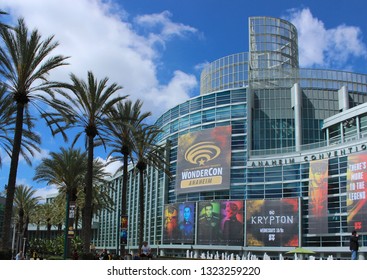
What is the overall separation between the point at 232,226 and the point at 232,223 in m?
0.43

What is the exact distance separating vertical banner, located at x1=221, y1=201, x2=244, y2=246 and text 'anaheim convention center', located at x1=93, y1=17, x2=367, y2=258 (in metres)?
0.15

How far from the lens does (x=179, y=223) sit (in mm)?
73500

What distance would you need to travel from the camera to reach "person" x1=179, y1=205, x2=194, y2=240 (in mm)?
71500

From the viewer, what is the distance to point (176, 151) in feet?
258

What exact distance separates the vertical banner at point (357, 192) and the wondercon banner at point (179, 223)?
2530 cm

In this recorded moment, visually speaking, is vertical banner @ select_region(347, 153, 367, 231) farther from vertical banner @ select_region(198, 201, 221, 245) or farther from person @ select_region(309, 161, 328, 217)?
vertical banner @ select_region(198, 201, 221, 245)

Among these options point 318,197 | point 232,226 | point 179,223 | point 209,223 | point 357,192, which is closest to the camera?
point 357,192

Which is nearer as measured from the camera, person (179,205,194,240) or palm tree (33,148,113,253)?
palm tree (33,148,113,253)

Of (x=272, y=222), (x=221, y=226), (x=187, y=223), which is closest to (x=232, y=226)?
(x=221, y=226)

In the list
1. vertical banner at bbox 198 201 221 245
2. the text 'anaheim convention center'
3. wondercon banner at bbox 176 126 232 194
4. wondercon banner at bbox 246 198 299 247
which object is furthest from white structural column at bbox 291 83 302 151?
vertical banner at bbox 198 201 221 245

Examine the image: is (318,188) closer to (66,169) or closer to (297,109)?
(297,109)

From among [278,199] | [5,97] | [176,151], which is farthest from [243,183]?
[5,97]
